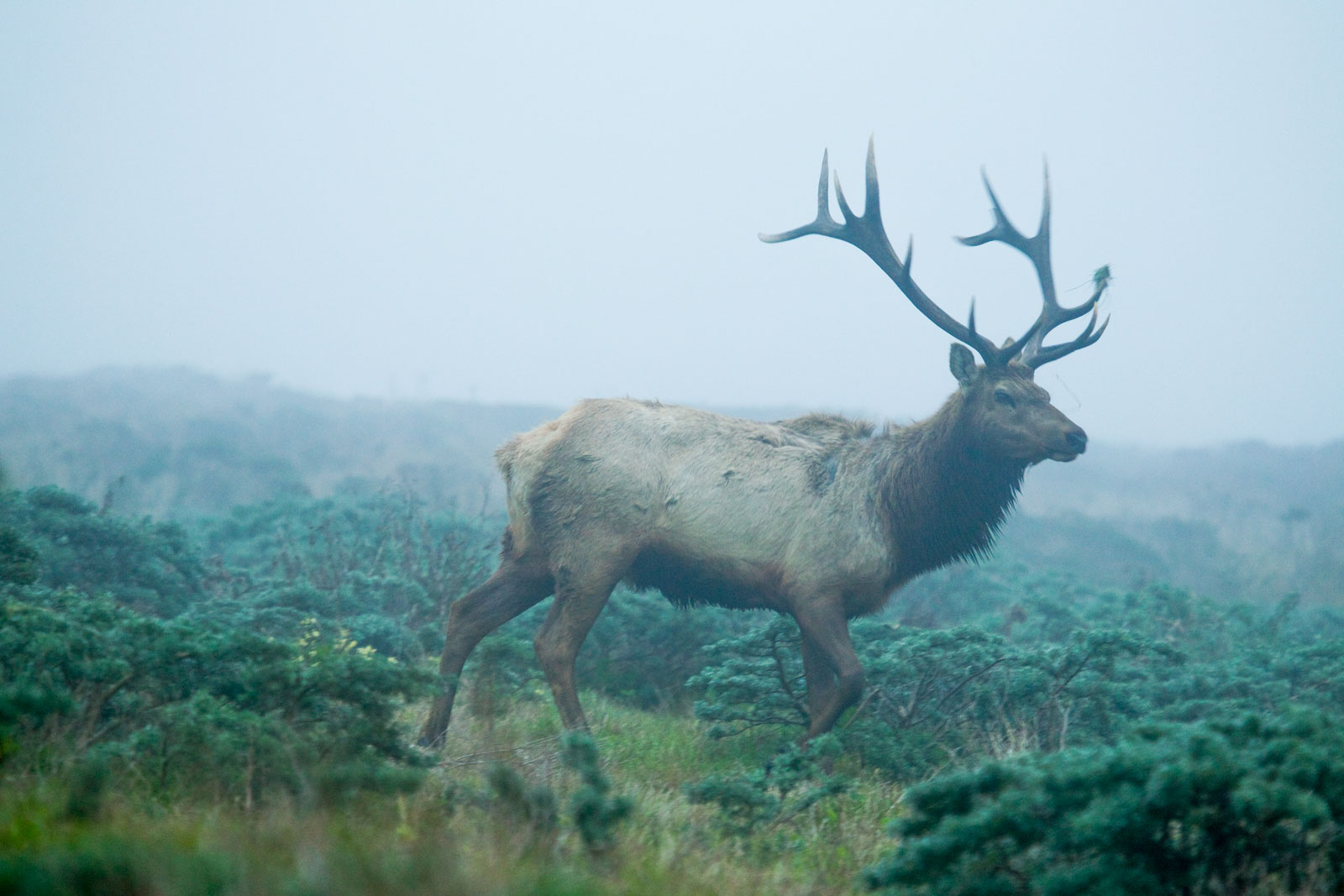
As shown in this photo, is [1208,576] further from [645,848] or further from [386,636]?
[645,848]

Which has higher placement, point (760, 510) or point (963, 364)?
point (963, 364)

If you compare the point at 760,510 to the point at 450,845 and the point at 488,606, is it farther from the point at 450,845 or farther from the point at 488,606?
the point at 450,845

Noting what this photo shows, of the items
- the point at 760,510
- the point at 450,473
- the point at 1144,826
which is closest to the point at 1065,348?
the point at 760,510

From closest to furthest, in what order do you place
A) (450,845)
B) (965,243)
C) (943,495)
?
1. (450,845)
2. (943,495)
3. (965,243)

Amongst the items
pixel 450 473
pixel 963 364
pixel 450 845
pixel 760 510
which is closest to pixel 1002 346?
pixel 963 364

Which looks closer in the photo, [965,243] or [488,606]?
[488,606]

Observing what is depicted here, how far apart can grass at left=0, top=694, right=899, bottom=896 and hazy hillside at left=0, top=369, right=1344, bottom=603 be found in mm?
7813

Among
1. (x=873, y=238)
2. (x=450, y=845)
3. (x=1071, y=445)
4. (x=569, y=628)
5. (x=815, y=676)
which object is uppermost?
(x=873, y=238)

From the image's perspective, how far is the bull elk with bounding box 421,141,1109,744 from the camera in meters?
6.09

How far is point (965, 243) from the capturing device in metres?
7.51

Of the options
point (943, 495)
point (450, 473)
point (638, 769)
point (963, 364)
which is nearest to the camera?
point (638, 769)

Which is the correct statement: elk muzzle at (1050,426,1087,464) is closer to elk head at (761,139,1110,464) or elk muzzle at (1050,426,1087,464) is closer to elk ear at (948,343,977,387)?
elk head at (761,139,1110,464)

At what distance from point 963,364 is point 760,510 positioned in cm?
168

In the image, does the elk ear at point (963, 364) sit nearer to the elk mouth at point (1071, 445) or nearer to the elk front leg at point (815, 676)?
the elk mouth at point (1071, 445)
